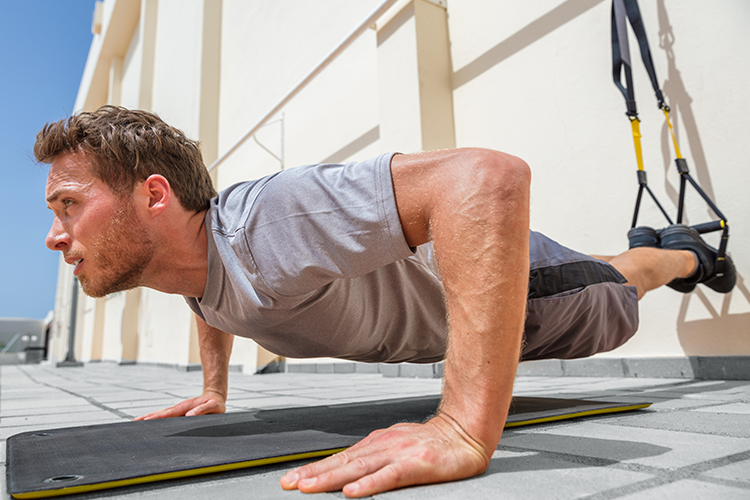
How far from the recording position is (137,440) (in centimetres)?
105

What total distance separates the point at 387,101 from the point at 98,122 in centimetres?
235

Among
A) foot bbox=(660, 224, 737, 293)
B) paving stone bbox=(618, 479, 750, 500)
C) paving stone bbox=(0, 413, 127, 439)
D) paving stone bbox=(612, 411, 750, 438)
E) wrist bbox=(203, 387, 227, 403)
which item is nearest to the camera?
paving stone bbox=(618, 479, 750, 500)

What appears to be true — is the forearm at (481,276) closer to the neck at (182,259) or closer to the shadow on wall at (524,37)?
the neck at (182,259)

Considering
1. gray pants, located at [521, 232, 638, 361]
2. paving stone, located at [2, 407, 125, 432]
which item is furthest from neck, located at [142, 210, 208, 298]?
gray pants, located at [521, 232, 638, 361]

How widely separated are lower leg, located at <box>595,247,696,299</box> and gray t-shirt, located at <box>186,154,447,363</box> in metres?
0.74

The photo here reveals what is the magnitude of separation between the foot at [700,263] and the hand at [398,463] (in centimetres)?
149

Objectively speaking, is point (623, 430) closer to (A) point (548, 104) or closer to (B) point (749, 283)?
(B) point (749, 283)

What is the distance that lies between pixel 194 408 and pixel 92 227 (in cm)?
67

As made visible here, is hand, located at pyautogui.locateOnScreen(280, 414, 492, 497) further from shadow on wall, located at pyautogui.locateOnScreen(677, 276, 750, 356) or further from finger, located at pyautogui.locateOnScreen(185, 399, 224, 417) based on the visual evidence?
shadow on wall, located at pyautogui.locateOnScreen(677, 276, 750, 356)

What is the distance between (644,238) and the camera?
1.95 metres

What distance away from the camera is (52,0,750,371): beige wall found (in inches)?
Result: 80.0

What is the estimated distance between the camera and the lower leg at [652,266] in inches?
66.9

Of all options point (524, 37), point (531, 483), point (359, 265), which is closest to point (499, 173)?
point (359, 265)

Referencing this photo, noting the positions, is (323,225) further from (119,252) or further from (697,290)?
(697,290)
